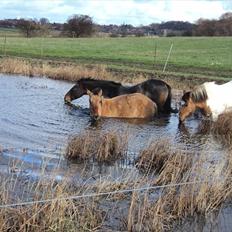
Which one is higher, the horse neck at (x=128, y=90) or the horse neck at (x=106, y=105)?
the horse neck at (x=128, y=90)

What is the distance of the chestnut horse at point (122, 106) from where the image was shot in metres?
16.1

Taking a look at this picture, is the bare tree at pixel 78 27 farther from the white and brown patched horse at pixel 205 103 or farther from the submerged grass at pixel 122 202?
the submerged grass at pixel 122 202

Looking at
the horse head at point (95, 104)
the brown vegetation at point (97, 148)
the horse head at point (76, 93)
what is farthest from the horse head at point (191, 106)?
the brown vegetation at point (97, 148)

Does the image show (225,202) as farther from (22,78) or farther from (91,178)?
(22,78)

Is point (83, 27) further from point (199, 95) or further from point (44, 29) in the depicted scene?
point (199, 95)

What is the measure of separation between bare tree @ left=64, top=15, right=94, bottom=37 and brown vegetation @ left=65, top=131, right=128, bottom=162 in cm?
9650

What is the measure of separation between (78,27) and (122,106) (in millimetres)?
91988

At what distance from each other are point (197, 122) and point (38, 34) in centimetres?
8487

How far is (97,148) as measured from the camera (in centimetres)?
1071

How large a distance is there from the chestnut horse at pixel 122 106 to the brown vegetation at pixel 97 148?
4.84m

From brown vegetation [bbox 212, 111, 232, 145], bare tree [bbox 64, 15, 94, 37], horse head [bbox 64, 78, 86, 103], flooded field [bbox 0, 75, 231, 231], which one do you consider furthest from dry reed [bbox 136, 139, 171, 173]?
bare tree [bbox 64, 15, 94, 37]

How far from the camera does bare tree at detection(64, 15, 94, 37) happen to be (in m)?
106

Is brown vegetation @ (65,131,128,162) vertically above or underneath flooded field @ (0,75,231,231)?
above

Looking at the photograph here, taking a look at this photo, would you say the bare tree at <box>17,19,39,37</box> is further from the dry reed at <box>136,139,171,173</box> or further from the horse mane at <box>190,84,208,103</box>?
the dry reed at <box>136,139,171,173</box>
